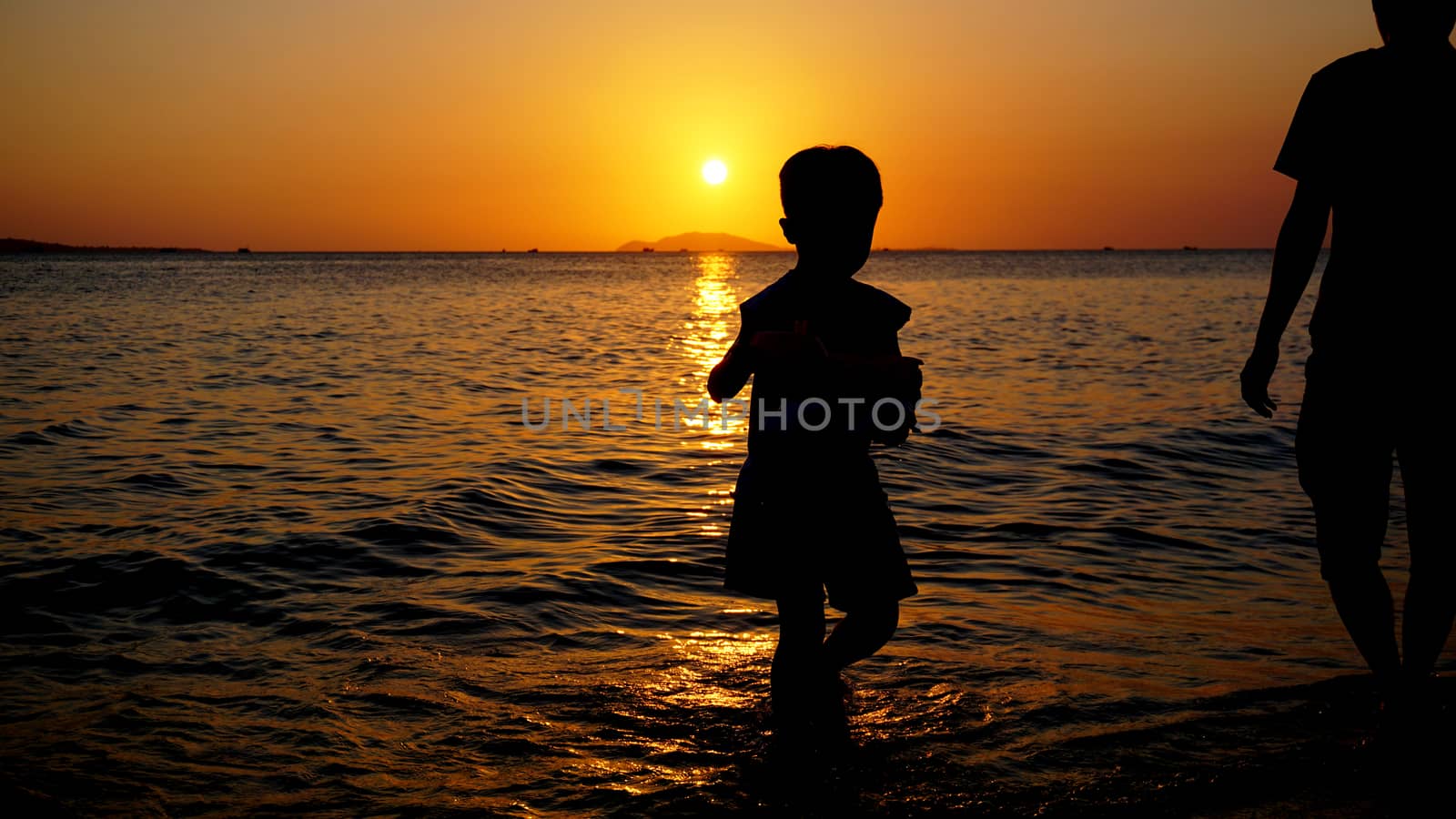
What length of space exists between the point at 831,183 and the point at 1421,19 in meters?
2.01

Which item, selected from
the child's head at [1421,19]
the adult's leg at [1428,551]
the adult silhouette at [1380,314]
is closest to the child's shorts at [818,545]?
the adult silhouette at [1380,314]

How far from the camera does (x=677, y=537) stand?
728 cm

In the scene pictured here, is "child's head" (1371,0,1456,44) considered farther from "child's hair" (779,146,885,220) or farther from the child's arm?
"child's hair" (779,146,885,220)

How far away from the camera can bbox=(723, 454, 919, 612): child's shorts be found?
11.3ft

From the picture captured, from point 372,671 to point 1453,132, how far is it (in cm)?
451

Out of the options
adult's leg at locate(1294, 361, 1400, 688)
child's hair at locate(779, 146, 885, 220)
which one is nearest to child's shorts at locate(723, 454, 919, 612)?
child's hair at locate(779, 146, 885, 220)

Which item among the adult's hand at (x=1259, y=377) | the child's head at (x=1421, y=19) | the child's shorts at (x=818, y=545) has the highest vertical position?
the child's head at (x=1421, y=19)

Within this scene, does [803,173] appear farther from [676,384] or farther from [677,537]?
[676,384]

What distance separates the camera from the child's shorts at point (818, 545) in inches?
136

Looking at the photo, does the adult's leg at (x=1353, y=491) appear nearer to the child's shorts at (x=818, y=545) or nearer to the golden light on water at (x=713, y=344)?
the child's shorts at (x=818, y=545)

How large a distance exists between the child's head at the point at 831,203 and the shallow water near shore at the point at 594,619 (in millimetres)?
1700

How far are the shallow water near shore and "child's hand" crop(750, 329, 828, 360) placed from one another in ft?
4.55

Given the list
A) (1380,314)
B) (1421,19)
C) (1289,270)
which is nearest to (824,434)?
(1289,270)

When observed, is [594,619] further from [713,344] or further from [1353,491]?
[713,344]
